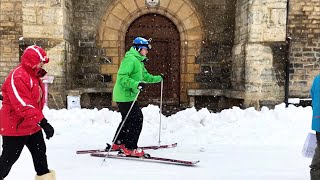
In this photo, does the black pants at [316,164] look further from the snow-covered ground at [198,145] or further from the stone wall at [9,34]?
the stone wall at [9,34]

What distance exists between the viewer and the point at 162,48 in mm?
11125

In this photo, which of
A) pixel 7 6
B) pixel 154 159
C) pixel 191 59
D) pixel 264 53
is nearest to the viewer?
pixel 154 159

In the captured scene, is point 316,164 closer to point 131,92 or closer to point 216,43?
point 131,92

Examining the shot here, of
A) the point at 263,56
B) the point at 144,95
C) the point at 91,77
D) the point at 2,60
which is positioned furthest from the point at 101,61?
the point at 263,56

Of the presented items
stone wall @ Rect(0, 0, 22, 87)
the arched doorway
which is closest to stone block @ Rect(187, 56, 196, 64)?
the arched doorway

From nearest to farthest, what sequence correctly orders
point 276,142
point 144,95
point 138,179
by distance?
point 138,179 → point 276,142 → point 144,95

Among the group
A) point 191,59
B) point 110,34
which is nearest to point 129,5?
point 110,34

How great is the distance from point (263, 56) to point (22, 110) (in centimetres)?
743

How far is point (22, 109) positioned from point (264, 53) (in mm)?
7453

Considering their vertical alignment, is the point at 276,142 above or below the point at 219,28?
below

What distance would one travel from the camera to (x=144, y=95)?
11.3m

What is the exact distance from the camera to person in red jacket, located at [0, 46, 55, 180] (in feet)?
9.81

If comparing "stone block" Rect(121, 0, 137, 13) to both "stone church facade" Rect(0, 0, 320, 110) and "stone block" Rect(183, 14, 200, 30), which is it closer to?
"stone church facade" Rect(0, 0, 320, 110)

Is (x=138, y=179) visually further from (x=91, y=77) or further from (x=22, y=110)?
(x=91, y=77)
